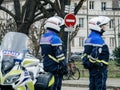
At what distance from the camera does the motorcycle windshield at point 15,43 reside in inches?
485

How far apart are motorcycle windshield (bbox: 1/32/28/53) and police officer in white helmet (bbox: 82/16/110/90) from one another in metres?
1.55

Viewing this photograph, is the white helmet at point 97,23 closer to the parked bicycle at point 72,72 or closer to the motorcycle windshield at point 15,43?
the motorcycle windshield at point 15,43

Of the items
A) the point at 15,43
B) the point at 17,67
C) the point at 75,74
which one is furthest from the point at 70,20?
the point at 17,67

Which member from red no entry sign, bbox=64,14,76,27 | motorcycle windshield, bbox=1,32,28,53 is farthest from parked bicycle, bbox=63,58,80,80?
motorcycle windshield, bbox=1,32,28,53

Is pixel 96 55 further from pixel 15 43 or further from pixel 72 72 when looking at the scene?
pixel 72 72

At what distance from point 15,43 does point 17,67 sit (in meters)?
0.82

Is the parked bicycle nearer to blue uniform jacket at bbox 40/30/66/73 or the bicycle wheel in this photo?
the bicycle wheel

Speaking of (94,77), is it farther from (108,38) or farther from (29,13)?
(108,38)

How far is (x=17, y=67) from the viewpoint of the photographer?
11828 mm

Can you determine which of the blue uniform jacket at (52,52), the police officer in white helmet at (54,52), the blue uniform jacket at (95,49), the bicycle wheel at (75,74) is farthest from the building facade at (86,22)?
the blue uniform jacket at (52,52)

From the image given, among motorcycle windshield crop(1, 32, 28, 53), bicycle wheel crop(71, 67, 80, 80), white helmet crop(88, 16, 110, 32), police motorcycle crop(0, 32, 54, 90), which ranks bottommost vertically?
bicycle wheel crop(71, 67, 80, 80)

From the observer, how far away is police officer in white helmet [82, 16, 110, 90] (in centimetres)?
1324

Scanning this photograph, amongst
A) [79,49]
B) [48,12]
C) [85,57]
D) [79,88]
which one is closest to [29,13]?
[48,12]

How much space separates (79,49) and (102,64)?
87.0 metres
